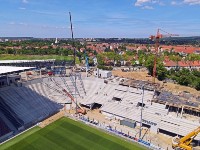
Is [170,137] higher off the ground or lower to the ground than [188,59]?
lower

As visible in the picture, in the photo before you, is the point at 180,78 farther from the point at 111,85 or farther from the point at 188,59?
the point at 188,59

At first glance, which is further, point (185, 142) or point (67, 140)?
point (67, 140)

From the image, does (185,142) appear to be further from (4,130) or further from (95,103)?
(4,130)

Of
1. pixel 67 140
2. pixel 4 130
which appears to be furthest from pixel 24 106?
pixel 67 140

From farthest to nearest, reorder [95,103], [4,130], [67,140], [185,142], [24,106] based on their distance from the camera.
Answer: [95,103]
[24,106]
[4,130]
[67,140]
[185,142]

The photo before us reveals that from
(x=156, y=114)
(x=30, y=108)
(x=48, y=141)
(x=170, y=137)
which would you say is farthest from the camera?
(x=30, y=108)

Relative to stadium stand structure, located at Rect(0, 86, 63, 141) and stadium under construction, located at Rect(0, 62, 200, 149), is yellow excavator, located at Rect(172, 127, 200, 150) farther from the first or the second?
stadium stand structure, located at Rect(0, 86, 63, 141)

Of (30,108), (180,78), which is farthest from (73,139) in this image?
(180,78)

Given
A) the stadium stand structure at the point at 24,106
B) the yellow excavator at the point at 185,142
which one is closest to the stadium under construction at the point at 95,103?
the stadium stand structure at the point at 24,106

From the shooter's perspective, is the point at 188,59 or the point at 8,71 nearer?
the point at 8,71
